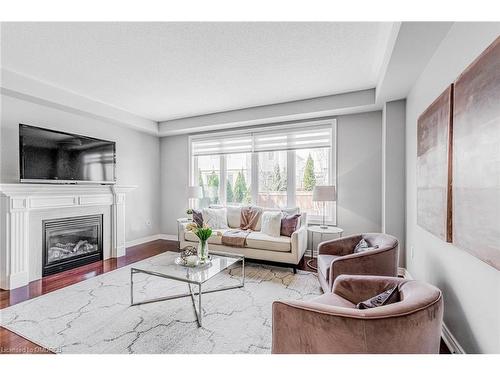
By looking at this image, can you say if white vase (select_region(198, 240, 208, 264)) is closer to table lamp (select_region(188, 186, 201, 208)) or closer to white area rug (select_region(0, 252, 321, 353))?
white area rug (select_region(0, 252, 321, 353))

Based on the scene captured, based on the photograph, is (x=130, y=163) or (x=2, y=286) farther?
(x=130, y=163)

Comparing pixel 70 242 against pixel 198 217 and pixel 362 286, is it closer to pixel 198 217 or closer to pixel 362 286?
pixel 198 217

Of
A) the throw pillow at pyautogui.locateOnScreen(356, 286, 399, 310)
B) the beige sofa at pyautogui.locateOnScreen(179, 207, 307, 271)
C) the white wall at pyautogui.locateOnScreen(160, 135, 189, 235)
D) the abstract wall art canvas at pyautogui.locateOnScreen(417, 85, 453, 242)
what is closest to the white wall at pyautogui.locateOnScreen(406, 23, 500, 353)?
the abstract wall art canvas at pyautogui.locateOnScreen(417, 85, 453, 242)

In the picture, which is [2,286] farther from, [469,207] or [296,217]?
[469,207]

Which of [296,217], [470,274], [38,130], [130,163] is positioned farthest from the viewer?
[130,163]

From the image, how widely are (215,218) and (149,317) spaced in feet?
6.88

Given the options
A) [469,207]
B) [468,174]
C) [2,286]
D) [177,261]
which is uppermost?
[468,174]

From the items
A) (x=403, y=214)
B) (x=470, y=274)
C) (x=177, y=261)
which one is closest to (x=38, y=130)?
(x=177, y=261)

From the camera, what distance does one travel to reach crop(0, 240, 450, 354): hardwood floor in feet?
5.64

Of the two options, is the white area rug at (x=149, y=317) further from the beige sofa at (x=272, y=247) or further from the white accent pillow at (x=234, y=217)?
the white accent pillow at (x=234, y=217)

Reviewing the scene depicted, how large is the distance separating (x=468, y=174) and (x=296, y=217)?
2.27 meters

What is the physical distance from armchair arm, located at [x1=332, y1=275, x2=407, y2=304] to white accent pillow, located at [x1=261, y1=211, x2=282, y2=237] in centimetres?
183

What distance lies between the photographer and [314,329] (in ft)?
3.73

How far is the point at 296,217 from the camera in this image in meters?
3.50
